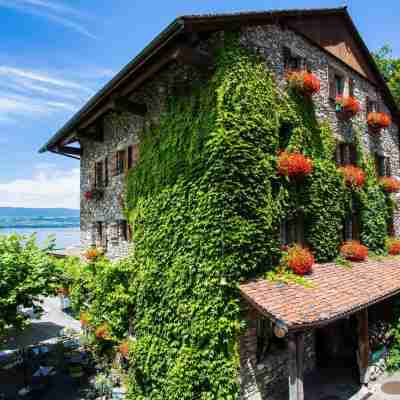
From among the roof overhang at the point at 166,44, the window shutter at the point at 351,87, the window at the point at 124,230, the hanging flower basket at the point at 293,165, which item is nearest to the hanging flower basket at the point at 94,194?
the window at the point at 124,230

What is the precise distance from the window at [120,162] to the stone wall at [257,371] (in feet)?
26.2

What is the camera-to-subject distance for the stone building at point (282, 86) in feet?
31.1

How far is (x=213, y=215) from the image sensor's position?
9.75 meters

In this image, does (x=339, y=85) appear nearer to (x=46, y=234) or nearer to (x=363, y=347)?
(x=363, y=347)

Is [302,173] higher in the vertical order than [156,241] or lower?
higher

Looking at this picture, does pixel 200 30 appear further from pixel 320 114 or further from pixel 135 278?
pixel 135 278

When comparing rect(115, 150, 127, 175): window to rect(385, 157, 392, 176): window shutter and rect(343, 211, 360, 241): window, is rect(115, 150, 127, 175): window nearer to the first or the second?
rect(343, 211, 360, 241): window

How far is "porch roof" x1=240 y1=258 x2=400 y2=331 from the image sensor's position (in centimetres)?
848

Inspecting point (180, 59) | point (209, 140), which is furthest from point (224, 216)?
point (180, 59)

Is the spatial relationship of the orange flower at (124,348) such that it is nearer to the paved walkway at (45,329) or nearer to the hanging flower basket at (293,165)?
the hanging flower basket at (293,165)

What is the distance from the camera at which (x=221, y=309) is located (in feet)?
31.4

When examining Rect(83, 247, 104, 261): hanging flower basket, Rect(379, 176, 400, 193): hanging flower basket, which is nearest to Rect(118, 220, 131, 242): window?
Rect(83, 247, 104, 261): hanging flower basket

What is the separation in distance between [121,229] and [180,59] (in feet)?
24.7

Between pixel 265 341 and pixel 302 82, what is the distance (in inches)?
328
